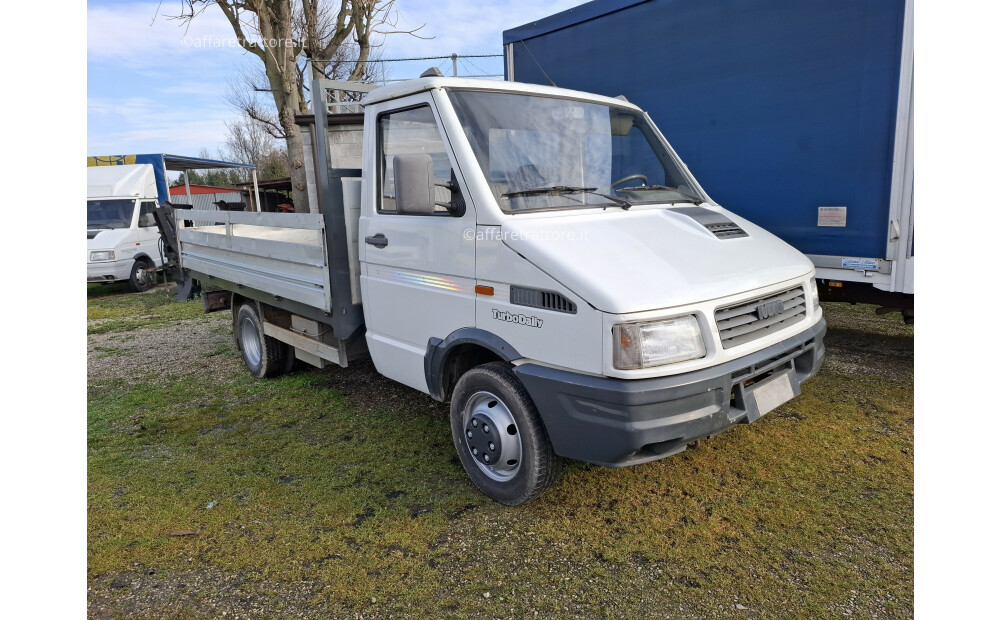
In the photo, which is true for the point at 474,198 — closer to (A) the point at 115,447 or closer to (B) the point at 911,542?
(B) the point at 911,542

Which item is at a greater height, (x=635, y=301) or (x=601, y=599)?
(x=635, y=301)

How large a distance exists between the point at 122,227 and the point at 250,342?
9.21m

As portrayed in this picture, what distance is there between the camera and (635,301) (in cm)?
275

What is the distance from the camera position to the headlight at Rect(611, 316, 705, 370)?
2.75 metres

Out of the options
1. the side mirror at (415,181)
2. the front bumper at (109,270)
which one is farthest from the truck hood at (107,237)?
the side mirror at (415,181)

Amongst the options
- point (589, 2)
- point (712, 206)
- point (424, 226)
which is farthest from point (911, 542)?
point (589, 2)

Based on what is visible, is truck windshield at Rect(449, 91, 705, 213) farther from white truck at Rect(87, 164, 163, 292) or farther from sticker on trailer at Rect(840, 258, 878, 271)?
white truck at Rect(87, 164, 163, 292)

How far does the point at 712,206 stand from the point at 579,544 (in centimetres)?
244

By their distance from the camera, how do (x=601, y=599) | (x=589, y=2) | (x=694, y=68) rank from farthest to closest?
(x=589, y=2) < (x=694, y=68) < (x=601, y=599)

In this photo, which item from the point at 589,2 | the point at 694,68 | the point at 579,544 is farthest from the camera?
the point at 589,2

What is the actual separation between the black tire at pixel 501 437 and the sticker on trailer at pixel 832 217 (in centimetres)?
307

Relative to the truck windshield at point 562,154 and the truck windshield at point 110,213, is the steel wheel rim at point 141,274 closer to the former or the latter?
the truck windshield at point 110,213

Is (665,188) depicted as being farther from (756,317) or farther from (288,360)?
(288,360)

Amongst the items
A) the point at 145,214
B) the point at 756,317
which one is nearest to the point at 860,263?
the point at 756,317
